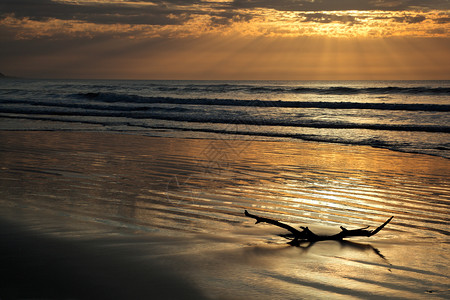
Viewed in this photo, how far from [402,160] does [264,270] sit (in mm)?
6960

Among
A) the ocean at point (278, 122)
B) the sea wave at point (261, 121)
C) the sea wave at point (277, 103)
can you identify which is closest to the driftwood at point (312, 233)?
the ocean at point (278, 122)

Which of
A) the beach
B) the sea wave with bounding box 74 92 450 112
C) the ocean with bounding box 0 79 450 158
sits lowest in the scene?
the beach

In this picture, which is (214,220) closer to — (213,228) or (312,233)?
(213,228)

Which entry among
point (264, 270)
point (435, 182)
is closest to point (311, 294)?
point (264, 270)

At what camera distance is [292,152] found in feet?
32.6

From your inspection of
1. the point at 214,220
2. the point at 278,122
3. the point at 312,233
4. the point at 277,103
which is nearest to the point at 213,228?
the point at 214,220

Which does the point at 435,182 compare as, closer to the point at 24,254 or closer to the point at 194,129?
the point at 24,254

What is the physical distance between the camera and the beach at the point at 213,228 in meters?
2.63

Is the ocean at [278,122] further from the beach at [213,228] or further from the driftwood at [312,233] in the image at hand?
the driftwood at [312,233]

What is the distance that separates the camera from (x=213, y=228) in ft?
12.8

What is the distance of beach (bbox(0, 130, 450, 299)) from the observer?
2.63m

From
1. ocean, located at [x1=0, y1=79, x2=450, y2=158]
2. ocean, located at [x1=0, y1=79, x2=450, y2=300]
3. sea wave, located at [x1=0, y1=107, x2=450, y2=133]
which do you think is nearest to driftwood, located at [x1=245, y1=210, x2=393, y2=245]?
ocean, located at [x1=0, y1=79, x2=450, y2=300]

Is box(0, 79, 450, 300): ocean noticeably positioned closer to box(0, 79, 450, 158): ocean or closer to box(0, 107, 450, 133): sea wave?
box(0, 79, 450, 158): ocean

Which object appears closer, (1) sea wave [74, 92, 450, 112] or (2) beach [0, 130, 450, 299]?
(2) beach [0, 130, 450, 299]
